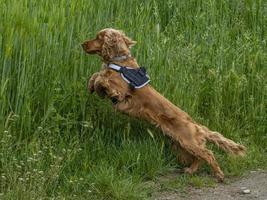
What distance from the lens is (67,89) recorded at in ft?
19.5

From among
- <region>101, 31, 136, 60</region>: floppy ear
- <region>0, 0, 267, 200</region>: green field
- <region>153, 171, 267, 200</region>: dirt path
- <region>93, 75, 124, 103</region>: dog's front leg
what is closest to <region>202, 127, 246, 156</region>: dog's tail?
<region>0, 0, 267, 200</region>: green field

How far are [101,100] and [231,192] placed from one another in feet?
5.01

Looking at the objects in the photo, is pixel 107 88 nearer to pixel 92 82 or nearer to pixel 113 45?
pixel 92 82

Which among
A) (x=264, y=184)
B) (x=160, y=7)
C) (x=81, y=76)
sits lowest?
(x=264, y=184)

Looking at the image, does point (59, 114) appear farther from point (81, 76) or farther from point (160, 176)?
point (160, 176)

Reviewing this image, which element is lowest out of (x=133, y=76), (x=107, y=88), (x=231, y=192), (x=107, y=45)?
(x=231, y=192)

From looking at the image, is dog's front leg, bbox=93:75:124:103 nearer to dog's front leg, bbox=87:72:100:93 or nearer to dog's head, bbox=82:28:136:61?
dog's front leg, bbox=87:72:100:93

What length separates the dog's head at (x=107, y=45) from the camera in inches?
232

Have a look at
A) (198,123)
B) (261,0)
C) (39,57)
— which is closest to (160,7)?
(261,0)

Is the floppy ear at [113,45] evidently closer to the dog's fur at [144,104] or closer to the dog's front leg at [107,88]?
the dog's fur at [144,104]

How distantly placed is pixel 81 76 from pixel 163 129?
3.24 ft

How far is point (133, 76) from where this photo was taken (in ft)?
19.0

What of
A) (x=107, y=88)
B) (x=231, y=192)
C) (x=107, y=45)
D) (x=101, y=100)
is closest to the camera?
(x=231, y=192)

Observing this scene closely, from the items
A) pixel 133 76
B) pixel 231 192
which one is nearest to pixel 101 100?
pixel 133 76
